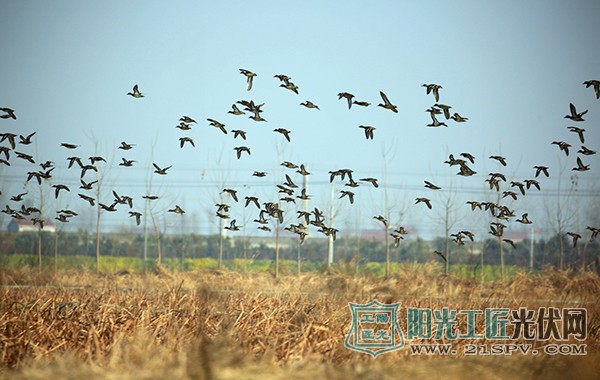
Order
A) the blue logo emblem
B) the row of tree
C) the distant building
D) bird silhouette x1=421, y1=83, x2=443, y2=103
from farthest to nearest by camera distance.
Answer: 1. the row of tree
2. the distant building
3. bird silhouette x1=421, y1=83, x2=443, y2=103
4. the blue logo emblem

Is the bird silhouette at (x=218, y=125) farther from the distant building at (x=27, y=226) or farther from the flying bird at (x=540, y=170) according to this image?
the distant building at (x=27, y=226)

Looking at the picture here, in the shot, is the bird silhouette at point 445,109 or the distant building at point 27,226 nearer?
the bird silhouette at point 445,109

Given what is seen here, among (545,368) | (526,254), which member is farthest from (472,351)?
(526,254)

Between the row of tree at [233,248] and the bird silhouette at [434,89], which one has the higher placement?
the bird silhouette at [434,89]

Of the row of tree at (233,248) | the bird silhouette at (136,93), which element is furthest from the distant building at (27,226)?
the bird silhouette at (136,93)

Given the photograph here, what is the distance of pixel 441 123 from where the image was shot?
21375mm

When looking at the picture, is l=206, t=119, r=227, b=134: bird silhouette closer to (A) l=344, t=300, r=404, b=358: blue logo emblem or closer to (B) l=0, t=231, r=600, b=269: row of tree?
(A) l=344, t=300, r=404, b=358: blue logo emblem

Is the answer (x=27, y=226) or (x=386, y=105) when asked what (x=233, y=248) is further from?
(x=386, y=105)

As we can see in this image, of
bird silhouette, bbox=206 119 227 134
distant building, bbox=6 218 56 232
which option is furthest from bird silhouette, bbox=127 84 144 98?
distant building, bbox=6 218 56 232

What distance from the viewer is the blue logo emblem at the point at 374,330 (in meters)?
13.1

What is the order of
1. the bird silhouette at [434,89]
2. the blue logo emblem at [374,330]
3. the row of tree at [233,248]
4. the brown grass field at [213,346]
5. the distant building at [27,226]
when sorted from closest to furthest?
1. the brown grass field at [213,346]
2. the blue logo emblem at [374,330]
3. the bird silhouette at [434,89]
4. the distant building at [27,226]
5. the row of tree at [233,248]

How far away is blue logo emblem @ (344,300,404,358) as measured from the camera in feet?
43.0

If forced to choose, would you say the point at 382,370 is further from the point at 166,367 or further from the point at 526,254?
the point at 526,254

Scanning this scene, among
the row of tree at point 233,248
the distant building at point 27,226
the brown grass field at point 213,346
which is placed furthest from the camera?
the row of tree at point 233,248
